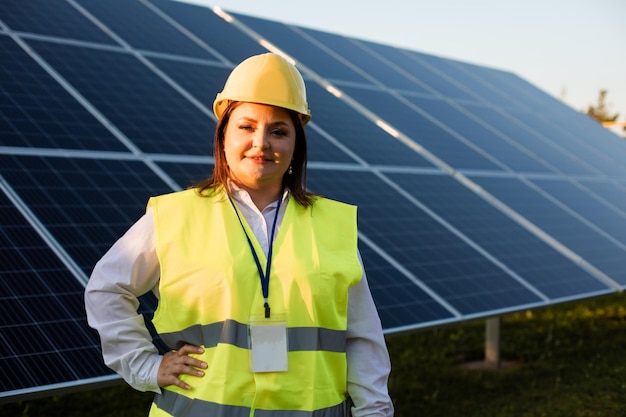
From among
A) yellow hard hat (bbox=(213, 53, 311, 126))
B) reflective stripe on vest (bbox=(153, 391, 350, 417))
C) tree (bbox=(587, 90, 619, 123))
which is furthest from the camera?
tree (bbox=(587, 90, 619, 123))

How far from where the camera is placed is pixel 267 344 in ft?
9.55

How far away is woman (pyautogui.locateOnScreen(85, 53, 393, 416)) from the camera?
114 inches

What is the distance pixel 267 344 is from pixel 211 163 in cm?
456

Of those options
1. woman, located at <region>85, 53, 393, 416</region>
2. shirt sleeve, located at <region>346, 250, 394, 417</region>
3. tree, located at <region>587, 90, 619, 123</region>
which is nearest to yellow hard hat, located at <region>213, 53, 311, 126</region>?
woman, located at <region>85, 53, 393, 416</region>

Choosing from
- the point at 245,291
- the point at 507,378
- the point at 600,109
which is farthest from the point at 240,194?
the point at 600,109

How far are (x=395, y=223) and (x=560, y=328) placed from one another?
6304 mm

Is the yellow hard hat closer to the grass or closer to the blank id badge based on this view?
the blank id badge

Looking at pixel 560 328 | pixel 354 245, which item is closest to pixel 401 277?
pixel 354 245

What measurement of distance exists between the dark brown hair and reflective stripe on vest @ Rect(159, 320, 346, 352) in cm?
49

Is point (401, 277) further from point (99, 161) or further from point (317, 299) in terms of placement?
point (317, 299)

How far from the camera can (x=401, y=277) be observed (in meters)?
6.96

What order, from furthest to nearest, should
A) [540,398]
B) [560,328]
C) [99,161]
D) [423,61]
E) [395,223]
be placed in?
[423,61] < [560,328] < [540,398] < [395,223] < [99,161]

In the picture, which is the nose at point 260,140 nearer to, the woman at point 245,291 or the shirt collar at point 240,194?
the woman at point 245,291

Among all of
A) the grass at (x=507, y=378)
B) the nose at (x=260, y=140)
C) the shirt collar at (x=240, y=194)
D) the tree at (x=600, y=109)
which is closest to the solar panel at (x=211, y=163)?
the grass at (x=507, y=378)
